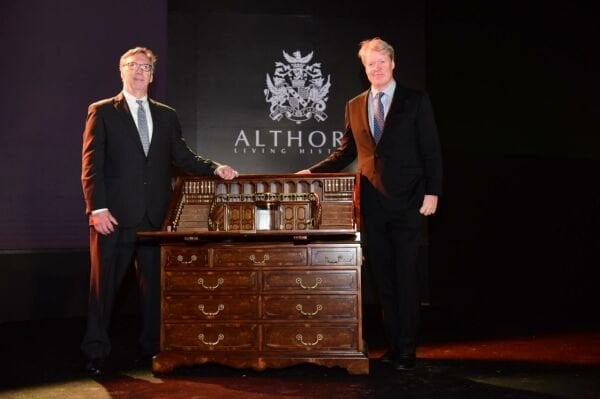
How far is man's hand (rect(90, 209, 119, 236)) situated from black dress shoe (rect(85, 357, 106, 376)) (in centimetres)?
69

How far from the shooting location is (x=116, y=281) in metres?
3.76

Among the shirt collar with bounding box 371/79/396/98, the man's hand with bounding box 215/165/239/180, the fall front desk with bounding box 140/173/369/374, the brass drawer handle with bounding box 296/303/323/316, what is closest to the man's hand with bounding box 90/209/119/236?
the fall front desk with bounding box 140/173/369/374

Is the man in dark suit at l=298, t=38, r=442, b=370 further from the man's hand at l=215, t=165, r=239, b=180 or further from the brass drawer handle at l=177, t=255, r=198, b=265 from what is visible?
the brass drawer handle at l=177, t=255, r=198, b=265

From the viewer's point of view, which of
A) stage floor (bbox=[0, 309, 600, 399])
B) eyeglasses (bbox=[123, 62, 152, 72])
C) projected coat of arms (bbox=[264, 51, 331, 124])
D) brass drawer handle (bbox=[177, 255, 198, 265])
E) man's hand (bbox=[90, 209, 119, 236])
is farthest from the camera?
projected coat of arms (bbox=[264, 51, 331, 124])

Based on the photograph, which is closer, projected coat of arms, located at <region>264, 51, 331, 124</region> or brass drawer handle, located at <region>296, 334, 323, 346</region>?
brass drawer handle, located at <region>296, 334, 323, 346</region>

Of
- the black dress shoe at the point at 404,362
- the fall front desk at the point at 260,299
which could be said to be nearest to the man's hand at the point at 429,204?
the fall front desk at the point at 260,299

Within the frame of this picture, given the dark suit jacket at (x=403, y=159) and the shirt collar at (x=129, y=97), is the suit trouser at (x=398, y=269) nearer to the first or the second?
the dark suit jacket at (x=403, y=159)

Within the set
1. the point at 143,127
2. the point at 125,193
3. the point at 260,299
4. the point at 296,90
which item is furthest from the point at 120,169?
the point at 296,90

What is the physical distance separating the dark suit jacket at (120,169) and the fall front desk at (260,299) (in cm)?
34

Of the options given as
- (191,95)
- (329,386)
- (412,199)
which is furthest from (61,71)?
(329,386)

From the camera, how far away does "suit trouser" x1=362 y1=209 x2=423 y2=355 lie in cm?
367

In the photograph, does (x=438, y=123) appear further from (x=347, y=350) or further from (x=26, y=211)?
(x=26, y=211)

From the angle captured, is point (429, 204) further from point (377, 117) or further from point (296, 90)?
point (296, 90)

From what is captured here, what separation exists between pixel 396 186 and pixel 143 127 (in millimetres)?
1506
